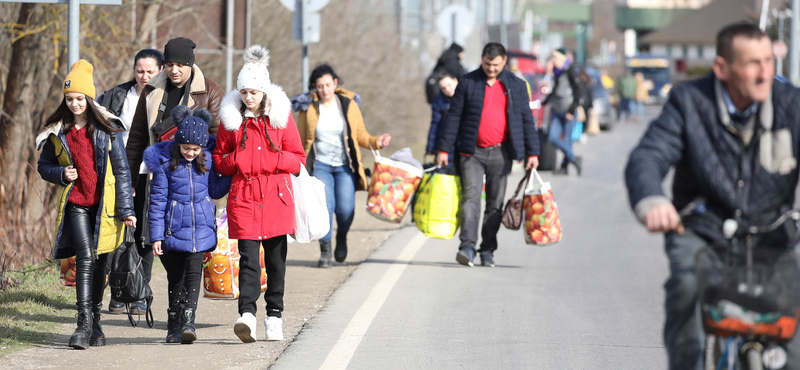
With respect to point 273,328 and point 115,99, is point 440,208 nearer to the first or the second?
point 115,99

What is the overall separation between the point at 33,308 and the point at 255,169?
6.96 ft

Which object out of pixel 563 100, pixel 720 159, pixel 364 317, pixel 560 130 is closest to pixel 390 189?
pixel 364 317

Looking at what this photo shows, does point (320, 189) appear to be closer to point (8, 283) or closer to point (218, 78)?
point (8, 283)

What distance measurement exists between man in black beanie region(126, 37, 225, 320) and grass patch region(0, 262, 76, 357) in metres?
0.95

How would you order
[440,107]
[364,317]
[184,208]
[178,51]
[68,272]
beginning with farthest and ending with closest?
[440,107] → [68,272] → [364,317] → [178,51] → [184,208]

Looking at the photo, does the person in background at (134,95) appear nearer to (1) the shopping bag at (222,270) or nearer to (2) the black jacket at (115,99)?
(2) the black jacket at (115,99)

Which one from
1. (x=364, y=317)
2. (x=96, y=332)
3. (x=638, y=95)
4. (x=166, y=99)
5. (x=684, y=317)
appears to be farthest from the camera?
(x=638, y=95)

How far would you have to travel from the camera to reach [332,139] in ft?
31.8

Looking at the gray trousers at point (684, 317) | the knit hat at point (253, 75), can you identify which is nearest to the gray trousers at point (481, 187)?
the knit hat at point (253, 75)

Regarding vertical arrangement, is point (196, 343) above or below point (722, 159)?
below

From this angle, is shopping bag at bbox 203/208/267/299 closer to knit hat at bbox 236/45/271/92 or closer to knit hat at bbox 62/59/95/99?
knit hat at bbox 236/45/271/92

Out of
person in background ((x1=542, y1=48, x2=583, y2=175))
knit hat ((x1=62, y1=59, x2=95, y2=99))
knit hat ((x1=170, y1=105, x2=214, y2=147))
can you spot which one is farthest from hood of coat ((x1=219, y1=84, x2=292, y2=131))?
person in background ((x1=542, y1=48, x2=583, y2=175))

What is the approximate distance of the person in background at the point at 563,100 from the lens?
17.7 meters

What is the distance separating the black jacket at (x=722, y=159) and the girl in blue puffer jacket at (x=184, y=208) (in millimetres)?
3073
